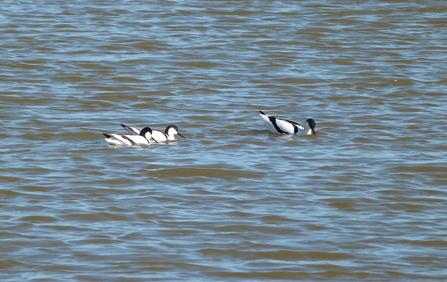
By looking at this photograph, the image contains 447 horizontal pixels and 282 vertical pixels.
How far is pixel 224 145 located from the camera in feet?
39.1

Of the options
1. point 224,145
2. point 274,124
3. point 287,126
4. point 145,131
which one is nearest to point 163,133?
point 145,131

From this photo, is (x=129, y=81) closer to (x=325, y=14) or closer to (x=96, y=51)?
(x=96, y=51)

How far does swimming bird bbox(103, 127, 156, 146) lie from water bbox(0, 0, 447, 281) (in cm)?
14

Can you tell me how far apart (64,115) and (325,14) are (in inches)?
400

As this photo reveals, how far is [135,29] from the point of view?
66.2 ft

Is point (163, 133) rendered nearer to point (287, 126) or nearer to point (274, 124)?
point (274, 124)

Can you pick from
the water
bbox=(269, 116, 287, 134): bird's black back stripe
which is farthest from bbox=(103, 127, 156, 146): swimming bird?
bbox=(269, 116, 287, 134): bird's black back stripe

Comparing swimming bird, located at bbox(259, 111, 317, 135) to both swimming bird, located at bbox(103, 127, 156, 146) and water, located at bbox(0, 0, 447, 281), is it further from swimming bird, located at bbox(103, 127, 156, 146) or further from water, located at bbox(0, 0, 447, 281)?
swimming bird, located at bbox(103, 127, 156, 146)

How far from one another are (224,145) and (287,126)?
1173 mm

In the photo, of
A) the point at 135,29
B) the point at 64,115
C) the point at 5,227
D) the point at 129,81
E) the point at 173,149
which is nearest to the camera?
the point at 5,227

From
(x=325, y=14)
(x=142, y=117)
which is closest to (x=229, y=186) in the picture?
(x=142, y=117)

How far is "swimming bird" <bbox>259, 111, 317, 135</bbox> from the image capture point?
41.0 ft

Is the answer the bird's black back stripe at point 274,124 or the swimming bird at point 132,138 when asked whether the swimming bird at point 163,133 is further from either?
the bird's black back stripe at point 274,124

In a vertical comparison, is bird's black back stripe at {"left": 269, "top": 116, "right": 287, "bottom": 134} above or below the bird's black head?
below
